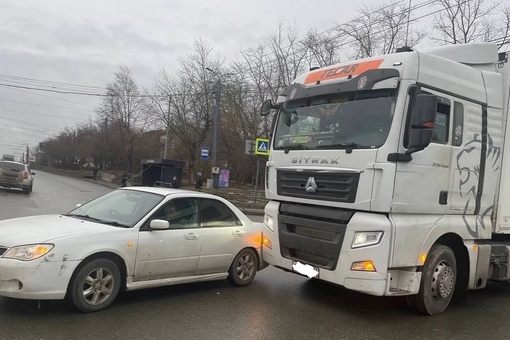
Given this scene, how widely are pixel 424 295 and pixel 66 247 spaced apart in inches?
173

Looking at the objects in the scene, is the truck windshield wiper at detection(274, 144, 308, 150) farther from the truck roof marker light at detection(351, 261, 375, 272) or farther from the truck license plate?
the truck roof marker light at detection(351, 261, 375, 272)

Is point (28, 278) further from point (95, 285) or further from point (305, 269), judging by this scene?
point (305, 269)

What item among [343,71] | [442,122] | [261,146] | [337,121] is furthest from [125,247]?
[261,146]

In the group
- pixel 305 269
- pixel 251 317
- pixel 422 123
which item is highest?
pixel 422 123

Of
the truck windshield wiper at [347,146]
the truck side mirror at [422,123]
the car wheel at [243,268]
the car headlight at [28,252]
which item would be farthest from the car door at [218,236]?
the truck side mirror at [422,123]

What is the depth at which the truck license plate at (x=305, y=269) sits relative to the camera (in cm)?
595

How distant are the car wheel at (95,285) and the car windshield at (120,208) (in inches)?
24.6

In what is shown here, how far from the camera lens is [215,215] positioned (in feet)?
22.3

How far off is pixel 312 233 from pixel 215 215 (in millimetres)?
1556

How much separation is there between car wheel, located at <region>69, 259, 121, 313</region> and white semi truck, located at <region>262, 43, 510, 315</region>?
234cm

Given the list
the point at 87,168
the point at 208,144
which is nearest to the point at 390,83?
the point at 208,144

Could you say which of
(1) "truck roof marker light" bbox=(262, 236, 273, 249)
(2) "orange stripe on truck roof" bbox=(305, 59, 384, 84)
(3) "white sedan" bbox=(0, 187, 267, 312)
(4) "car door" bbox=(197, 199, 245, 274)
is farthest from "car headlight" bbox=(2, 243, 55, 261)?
(2) "orange stripe on truck roof" bbox=(305, 59, 384, 84)

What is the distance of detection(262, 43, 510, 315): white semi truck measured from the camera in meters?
5.41

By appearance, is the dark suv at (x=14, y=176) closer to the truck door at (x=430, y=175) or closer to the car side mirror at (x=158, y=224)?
the car side mirror at (x=158, y=224)
